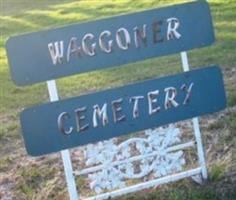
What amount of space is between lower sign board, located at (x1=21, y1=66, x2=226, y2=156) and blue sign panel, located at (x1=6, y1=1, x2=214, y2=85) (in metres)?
0.17

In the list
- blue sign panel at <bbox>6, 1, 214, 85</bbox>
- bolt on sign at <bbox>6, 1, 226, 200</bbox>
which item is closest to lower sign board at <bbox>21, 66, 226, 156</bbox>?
bolt on sign at <bbox>6, 1, 226, 200</bbox>

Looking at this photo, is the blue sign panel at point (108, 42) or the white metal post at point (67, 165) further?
the white metal post at point (67, 165)

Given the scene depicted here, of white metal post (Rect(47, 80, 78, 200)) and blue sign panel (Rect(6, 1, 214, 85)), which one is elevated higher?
blue sign panel (Rect(6, 1, 214, 85))

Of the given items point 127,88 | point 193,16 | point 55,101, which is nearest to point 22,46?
point 55,101

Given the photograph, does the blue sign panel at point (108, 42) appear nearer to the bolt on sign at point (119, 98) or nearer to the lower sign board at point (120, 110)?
the bolt on sign at point (119, 98)

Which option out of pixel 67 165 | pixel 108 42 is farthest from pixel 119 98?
pixel 67 165

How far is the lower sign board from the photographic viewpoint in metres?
4.20

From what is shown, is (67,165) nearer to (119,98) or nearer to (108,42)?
(119,98)

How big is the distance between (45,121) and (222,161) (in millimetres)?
1272

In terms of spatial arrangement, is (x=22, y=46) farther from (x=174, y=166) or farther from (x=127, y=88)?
(x=174, y=166)

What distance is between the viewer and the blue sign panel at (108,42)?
13.5ft

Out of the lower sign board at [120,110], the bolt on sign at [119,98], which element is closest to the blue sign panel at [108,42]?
the bolt on sign at [119,98]

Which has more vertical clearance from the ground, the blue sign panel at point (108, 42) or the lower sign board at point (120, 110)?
the blue sign panel at point (108, 42)

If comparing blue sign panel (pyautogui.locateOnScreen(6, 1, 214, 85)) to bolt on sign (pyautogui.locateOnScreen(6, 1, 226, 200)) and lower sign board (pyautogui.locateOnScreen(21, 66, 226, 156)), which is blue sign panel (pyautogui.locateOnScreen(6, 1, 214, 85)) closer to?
bolt on sign (pyautogui.locateOnScreen(6, 1, 226, 200))
